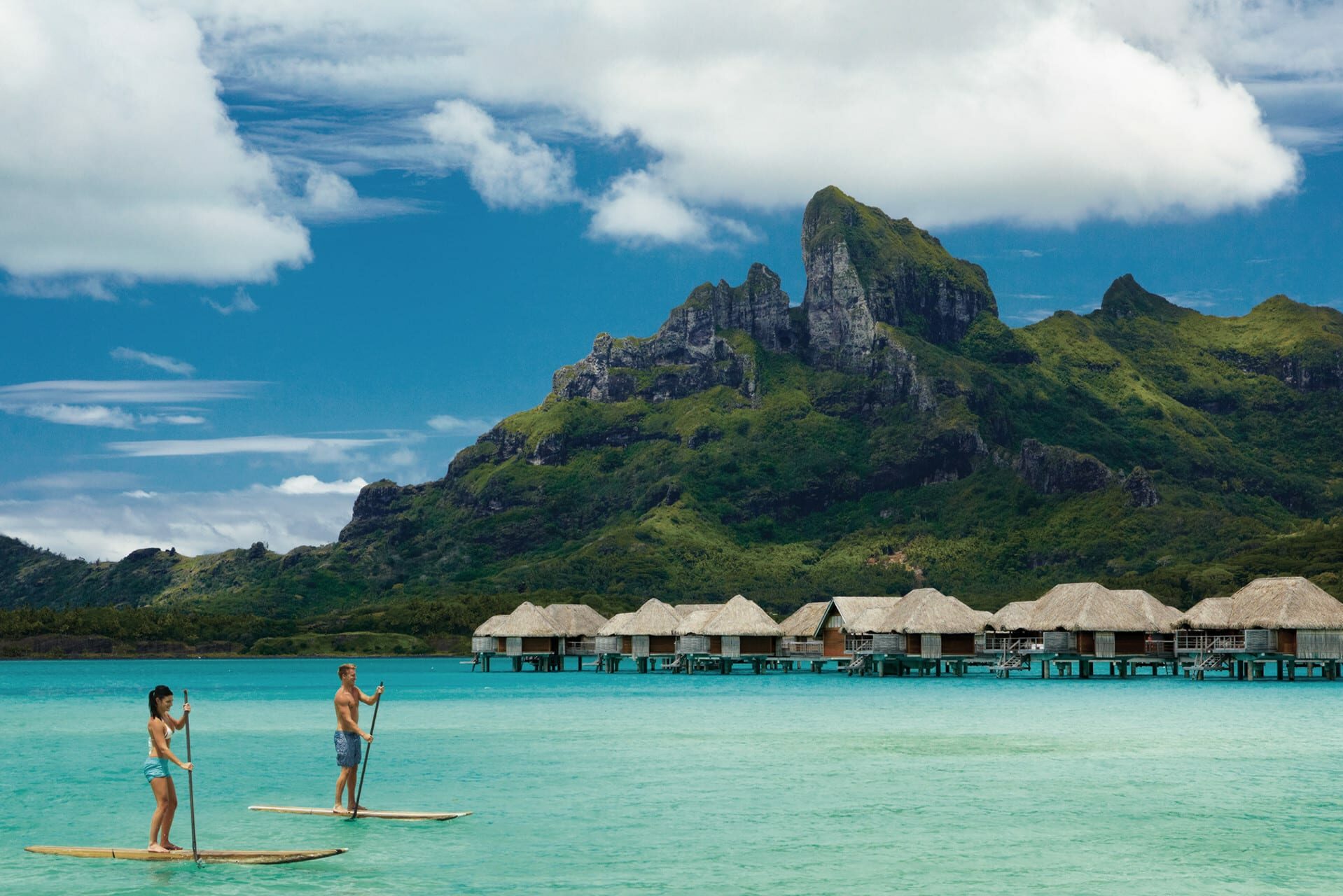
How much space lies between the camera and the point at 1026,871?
62.6ft

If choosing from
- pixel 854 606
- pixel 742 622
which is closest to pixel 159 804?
pixel 742 622

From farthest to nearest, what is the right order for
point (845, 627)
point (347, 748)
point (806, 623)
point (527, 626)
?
point (527, 626) < point (806, 623) < point (845, 627) < point (347, 748)

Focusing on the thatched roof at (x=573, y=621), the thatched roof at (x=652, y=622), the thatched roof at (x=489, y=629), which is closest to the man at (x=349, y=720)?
the thatched roof at (x=652, y=622)

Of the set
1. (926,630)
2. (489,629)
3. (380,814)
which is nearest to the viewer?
(380,814)

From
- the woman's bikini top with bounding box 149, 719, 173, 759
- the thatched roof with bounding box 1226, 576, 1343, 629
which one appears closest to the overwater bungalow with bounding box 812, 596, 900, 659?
the thatched roof with bounding box 1226, 576, 1343, 629

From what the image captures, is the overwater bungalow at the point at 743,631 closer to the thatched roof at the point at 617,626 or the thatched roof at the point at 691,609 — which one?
the thatched roof at the point at 691,609

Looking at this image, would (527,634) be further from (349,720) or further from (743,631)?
(349,720)

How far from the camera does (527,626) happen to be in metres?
95.6

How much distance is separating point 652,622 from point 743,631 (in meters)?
8.70

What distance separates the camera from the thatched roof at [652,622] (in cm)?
9069

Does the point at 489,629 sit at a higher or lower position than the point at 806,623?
lower

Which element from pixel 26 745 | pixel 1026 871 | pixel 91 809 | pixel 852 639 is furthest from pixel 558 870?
pixel 852 639

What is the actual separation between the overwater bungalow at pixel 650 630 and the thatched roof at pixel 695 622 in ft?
3.43

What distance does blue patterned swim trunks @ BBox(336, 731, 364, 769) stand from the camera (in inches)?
807
